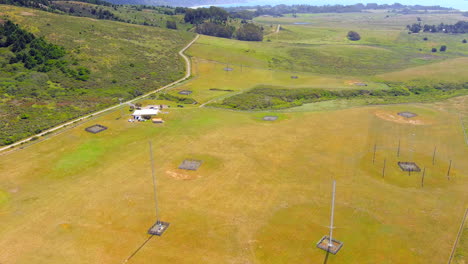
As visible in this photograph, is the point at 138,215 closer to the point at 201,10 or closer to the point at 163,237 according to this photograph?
the point at 163,237

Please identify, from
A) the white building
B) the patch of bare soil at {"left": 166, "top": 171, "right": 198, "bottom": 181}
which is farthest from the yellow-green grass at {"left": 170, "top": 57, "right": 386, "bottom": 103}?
the patch of bare soil at {"left": 166, "top": 171, "right": 198, "bottom": 181}

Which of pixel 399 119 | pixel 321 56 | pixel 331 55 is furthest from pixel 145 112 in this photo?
pixel 331 55

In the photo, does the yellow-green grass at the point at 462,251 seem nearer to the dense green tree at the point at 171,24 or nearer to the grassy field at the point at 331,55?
the grassy field at the point at 331,55

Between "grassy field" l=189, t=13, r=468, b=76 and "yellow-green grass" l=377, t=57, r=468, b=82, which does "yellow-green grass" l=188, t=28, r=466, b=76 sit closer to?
"grassy field" l=189, t=13, r=468, b=76

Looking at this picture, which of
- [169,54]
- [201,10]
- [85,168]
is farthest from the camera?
[201,10]

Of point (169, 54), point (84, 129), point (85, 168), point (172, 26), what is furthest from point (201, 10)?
point (85, 168)

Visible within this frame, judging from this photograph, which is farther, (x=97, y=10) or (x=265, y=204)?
(x=97, y=10)
